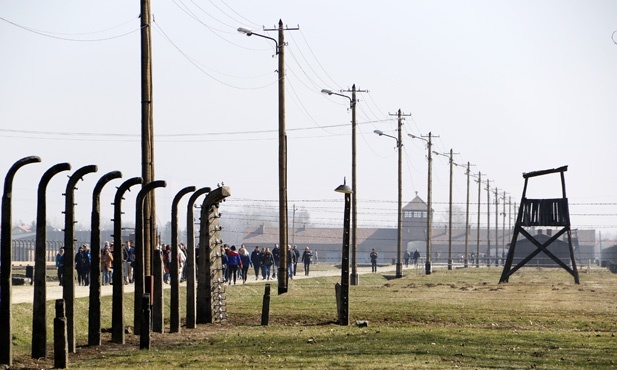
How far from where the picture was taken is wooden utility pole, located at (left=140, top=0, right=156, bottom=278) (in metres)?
27.6

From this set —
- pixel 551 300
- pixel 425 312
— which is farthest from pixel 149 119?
pixel 551 300

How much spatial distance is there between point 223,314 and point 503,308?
9.03m

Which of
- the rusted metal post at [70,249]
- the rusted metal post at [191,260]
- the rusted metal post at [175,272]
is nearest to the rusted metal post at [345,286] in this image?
the rusted metal post at [191,260]

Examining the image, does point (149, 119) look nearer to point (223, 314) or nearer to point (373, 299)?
point (223, 314)

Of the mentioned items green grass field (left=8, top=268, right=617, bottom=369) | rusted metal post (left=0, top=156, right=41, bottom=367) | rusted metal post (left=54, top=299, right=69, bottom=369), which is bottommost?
green grass field (left=8, top=268, right=617, bottom=369)

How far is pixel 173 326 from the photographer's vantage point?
26078 mm

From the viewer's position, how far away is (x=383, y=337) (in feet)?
77.8

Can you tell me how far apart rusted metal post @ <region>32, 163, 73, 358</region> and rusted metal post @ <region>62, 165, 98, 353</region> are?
2.83 ft

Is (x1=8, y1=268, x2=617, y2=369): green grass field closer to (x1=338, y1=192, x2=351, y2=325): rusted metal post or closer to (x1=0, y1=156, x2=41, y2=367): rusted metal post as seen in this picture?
(x1=0, y1=156, x2=41, y2=367): rusted metal post

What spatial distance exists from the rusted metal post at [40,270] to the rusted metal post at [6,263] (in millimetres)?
836

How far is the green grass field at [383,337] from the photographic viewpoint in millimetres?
19359

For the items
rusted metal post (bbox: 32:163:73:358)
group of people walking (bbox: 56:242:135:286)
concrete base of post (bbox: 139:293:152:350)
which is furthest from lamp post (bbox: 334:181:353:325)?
Result: group of people walking (bbox: 56:242:135:286)

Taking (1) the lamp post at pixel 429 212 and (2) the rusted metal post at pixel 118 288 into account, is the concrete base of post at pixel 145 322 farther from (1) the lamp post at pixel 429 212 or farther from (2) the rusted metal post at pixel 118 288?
(1) the lamp post at pixel 429 212

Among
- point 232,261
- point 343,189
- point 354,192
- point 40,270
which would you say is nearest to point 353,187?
point 354,192
